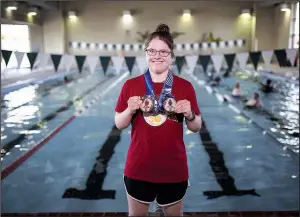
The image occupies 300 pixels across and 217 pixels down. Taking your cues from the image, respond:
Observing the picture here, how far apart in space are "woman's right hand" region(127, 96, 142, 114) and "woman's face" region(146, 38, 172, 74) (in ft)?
0.46

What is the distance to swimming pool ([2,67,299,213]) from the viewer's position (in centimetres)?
328

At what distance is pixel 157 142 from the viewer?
139cm

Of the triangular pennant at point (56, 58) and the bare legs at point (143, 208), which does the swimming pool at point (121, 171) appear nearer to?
the triangular pennant at point (56, 58)

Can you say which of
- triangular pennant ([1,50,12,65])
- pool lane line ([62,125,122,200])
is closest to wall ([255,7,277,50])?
pool lane line ([62,125,122,200])

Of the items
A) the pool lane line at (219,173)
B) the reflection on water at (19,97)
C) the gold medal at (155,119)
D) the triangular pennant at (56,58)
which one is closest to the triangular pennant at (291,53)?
the pool lane line at (219,173)

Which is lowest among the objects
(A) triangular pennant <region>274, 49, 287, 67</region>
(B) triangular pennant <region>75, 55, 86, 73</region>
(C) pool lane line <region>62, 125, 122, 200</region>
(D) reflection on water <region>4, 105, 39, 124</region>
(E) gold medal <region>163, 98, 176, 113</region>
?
(C) pool lane line <region>62, 125, 122, 200</region>

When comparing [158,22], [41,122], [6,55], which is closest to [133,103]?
[6,55]

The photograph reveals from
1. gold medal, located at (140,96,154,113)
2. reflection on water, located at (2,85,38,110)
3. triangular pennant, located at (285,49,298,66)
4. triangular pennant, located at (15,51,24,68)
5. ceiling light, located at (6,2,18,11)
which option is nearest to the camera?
gold medal, located at (140,96,154,113)

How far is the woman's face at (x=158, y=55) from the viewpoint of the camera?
53.6 inches

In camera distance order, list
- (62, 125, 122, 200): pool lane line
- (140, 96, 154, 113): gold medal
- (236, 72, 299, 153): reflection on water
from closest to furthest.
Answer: (140, 96, 154, 113): gold medal
(62, 125, 122, 200): pool lane line
(236, 72, 299, 153): reflection on water

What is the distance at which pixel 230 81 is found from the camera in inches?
485

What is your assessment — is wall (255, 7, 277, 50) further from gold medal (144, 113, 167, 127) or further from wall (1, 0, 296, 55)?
gold medal (144, 113, 167, 127)

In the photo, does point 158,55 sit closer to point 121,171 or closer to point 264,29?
point 121,171

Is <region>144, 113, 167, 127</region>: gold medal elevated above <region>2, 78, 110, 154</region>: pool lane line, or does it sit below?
above
